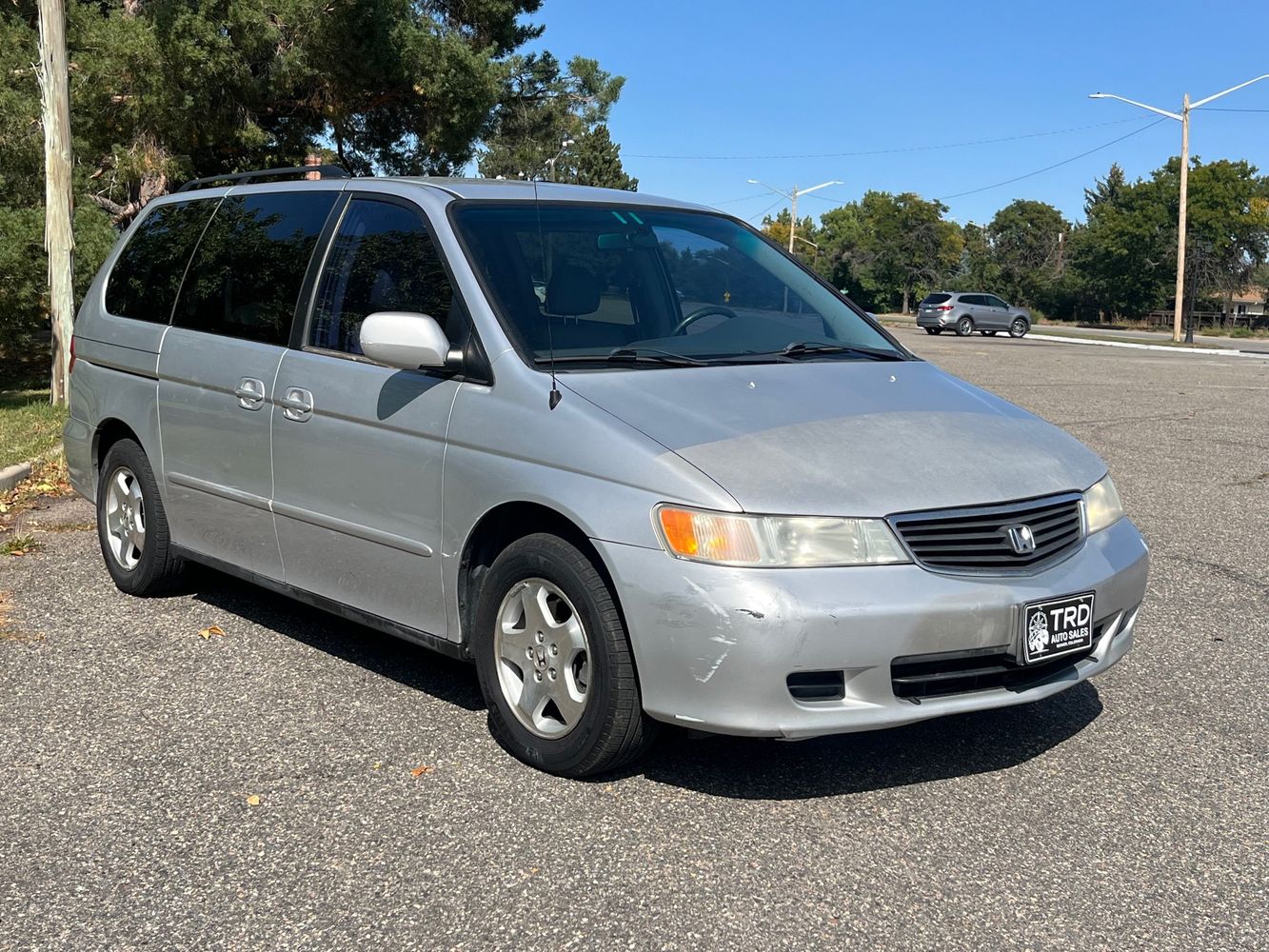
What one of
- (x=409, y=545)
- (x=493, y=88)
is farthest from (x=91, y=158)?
(x=409, y=545)

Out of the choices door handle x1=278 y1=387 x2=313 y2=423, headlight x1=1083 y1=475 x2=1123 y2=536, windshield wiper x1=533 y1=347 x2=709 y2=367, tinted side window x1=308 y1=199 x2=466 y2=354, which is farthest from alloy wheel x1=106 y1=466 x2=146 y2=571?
headlight x1=1083 y1=475 x2=1123 y2=536

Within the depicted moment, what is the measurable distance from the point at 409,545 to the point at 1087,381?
1778 cm

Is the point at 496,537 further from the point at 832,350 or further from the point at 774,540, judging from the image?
the point at 832,350

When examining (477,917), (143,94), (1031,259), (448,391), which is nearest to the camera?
(477,917)

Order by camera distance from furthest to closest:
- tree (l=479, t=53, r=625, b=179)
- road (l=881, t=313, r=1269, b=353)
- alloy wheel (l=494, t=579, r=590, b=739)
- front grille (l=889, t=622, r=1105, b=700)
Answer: road (l=881, t=313, r=1269, b=353)
tree (l=479, t=53, r=625, b=179)
alloy wheel (l=494, t=579, r=590, b=739)
front grille (l=889, t=622, r=1105, b=700)

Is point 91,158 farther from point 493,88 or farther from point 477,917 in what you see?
point 477,917

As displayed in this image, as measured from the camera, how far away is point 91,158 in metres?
18.4

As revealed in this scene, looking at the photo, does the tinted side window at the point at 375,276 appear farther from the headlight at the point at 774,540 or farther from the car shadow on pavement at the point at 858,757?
the car shadow on pavement at the point at 858,757

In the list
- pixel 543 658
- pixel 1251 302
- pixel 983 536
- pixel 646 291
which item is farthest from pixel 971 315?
pixel 1251 302

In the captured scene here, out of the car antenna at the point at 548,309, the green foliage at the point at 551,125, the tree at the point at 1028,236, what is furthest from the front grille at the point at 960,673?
the tree at the point at 1028,236

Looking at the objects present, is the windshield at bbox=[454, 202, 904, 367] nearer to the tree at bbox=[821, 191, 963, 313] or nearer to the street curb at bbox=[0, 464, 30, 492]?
the street curb at bbox=[0, 464, 30, 492]

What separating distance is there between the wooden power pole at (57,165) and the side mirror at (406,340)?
407 inches

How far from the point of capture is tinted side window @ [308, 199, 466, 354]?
176 inches

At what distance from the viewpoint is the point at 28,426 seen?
1225 centimetres
